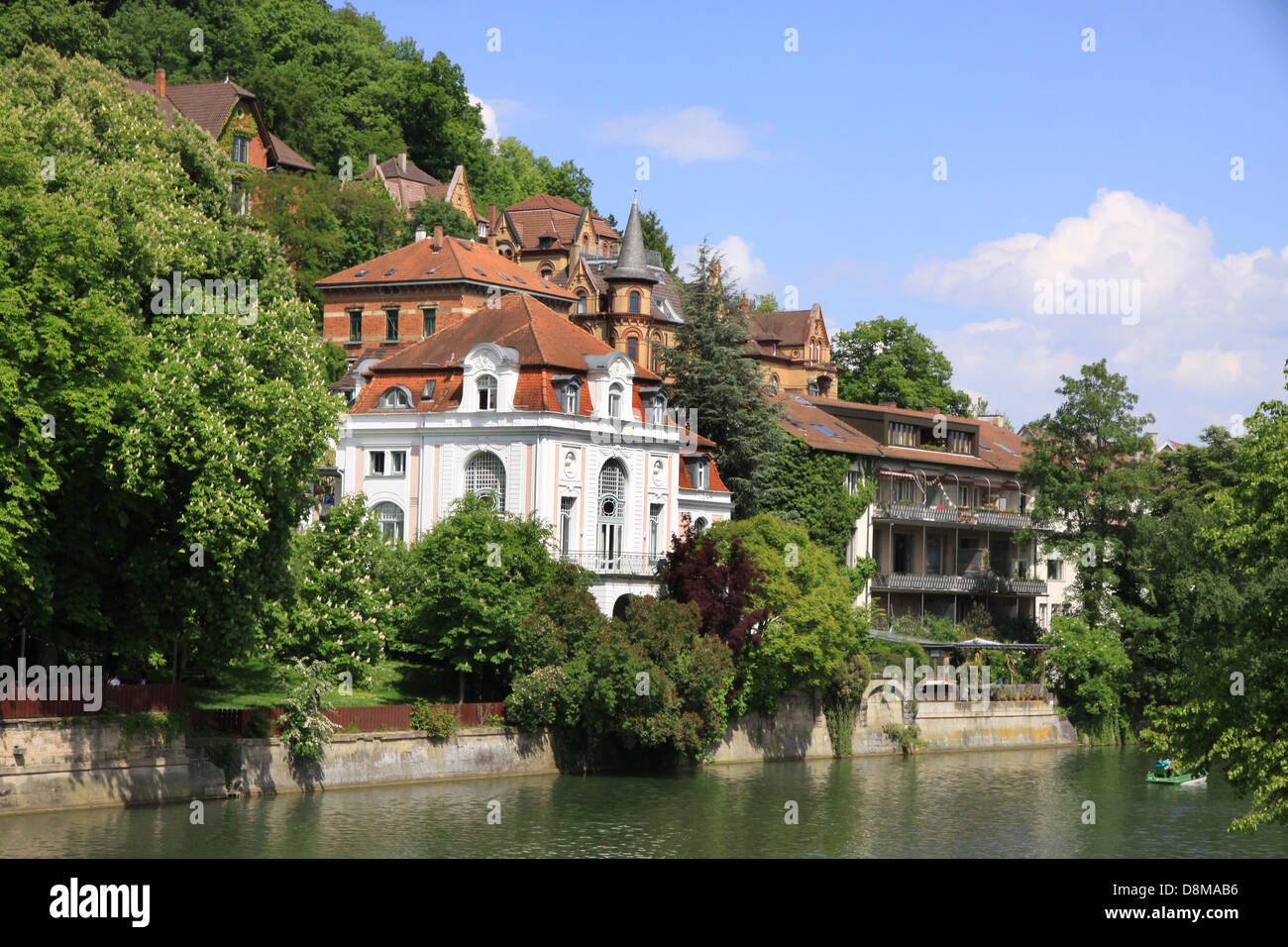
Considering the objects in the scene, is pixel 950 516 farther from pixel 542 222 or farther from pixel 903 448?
pixel 542 222

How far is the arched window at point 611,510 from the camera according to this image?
59938 mm

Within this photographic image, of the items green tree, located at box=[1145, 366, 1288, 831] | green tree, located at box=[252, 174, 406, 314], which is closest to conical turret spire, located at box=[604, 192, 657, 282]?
green tree, located at box=[252, 174, 406, 314]

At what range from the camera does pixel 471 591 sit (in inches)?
1859

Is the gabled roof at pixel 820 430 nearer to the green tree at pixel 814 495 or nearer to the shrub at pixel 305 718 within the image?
the green tree at pixel 814 495

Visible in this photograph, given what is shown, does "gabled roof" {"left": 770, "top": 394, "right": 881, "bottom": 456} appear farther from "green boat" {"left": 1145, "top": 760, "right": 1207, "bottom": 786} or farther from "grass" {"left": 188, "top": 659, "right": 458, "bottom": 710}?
"grass" {"left": 188, "top": 659, "right": 458, "bottom": 710}

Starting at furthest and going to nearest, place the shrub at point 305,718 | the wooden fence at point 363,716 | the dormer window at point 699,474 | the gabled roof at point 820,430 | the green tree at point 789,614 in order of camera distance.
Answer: the gabled roof at point 820,430 → the dormer window at point 699,474 → the green tree at point 789,614 → the shrub at point 305,718 → the wooden fence at point 363,716

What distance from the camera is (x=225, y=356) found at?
121ft

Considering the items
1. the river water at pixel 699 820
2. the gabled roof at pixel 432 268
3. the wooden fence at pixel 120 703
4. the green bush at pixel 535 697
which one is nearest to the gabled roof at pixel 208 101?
the gabled roof at pixel 432 268

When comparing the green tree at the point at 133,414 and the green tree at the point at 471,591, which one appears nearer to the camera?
the green tree at the point at 133,414

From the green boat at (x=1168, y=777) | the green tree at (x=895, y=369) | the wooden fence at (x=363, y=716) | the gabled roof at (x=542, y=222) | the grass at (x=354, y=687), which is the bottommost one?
the green boat at (x=1168, y=777)

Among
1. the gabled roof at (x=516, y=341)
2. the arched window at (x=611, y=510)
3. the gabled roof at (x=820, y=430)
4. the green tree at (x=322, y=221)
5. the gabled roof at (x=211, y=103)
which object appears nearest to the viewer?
the gabled roof at (x=516, y=341)

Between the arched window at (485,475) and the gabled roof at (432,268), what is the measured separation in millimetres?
20546
